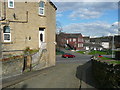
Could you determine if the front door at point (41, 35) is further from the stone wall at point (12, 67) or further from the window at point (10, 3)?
the stone wall at point (12, 67)

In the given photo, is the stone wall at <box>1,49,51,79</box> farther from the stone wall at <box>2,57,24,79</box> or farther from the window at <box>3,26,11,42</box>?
the window at <box>3,26,11,42</box>

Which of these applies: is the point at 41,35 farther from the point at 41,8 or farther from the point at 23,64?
the point at 23,64

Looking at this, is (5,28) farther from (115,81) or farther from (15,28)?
(115,81)

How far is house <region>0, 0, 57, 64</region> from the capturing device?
62.5 feet

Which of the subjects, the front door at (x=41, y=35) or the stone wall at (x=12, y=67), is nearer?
the stone wall at (x=12, y=67)

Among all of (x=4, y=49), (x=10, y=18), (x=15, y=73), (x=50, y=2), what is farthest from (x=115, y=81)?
(x=50, y=2)

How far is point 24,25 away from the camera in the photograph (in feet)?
66.7

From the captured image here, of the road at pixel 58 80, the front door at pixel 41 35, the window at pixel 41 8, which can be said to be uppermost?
the window at pixel 41 8

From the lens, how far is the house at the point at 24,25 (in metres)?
19.1

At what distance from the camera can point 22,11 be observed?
66.8 feet

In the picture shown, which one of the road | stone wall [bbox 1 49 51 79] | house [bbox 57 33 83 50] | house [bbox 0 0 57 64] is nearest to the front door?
house [bbox 0 0 57 64]

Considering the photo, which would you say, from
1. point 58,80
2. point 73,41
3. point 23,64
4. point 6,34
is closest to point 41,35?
point 6,34

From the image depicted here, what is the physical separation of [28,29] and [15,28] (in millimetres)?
1641

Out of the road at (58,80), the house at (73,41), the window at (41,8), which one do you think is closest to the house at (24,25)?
the window at (41,8)
